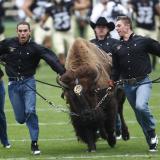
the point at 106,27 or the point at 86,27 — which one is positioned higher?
the point at 106,27

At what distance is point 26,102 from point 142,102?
1763mm

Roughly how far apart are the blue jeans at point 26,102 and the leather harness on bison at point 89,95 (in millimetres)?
550

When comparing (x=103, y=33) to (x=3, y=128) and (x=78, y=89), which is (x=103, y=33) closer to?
(x=78, y=89)

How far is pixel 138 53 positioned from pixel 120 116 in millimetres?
2185

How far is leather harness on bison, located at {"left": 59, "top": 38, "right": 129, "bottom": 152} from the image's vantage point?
13.7m

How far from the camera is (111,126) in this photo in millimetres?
14461

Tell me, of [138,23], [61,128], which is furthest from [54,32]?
[61,128]

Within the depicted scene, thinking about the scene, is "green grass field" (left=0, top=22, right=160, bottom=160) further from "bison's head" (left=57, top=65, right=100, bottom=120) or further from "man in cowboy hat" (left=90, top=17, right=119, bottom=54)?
"man in cowboy hat" (left=90, top=17, right=119, bottom=54)

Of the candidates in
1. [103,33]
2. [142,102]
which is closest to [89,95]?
[142,102]

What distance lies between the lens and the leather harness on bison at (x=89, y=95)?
13688 millimetres

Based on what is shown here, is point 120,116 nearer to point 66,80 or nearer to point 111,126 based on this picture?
point 111,126

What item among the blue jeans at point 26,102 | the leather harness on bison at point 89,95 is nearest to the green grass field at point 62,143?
the leather harness on bison at point 89,95

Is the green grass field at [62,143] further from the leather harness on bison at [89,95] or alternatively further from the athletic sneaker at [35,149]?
the leather harness on bison at [89,95]

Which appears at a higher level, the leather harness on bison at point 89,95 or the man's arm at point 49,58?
the man's arm at point 49,58
